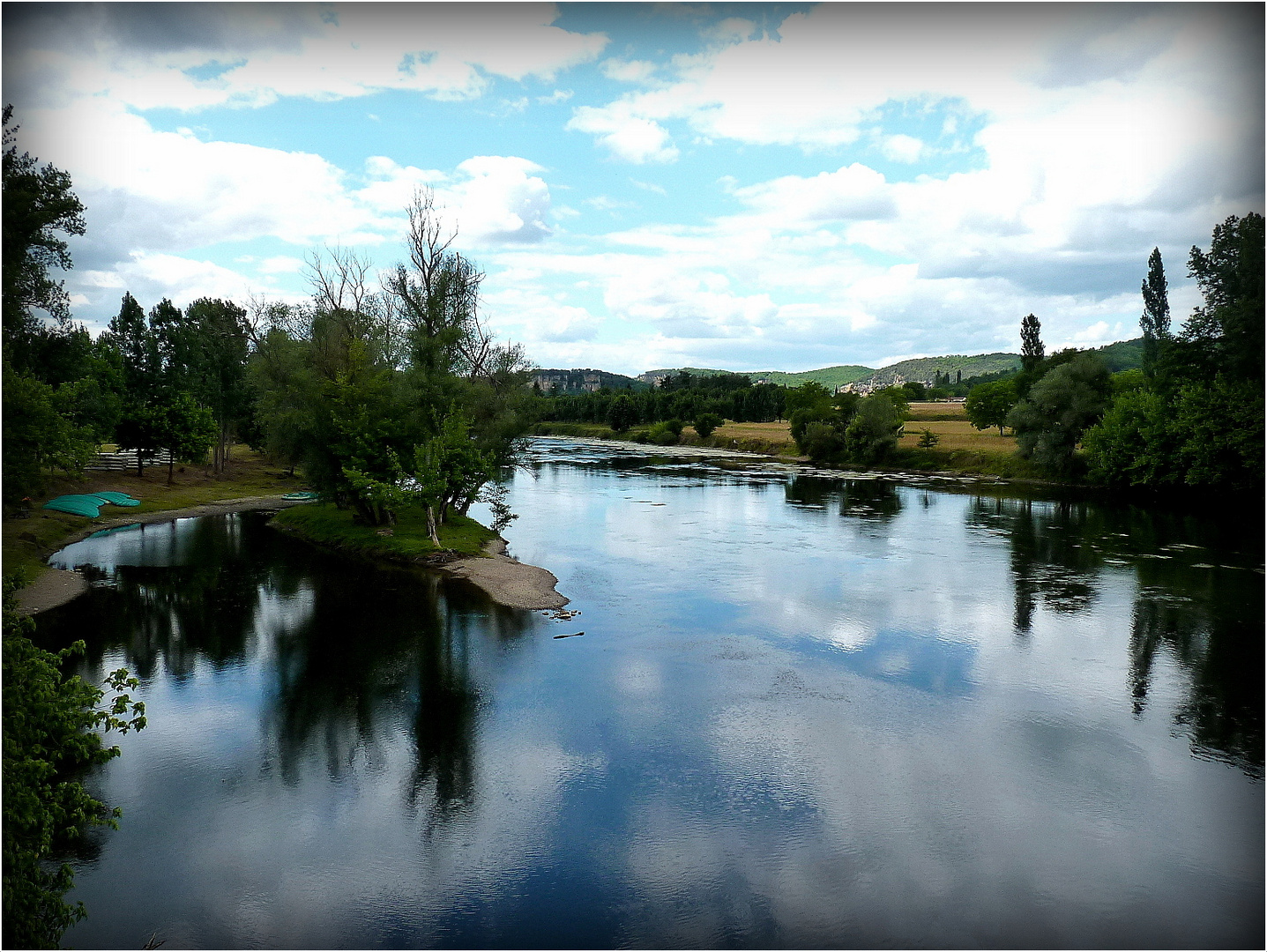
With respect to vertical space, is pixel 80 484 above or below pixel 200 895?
above

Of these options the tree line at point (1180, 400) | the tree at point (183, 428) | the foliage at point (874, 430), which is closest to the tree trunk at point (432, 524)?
the tree at point (183, 428)

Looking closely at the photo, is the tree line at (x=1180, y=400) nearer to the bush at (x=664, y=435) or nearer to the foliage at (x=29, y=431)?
the foliage at (x=29, y=431)

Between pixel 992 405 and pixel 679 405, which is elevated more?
pixel 679 405

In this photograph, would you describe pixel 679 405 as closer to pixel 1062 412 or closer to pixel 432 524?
pixel 1062 412

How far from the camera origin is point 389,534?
43156mm

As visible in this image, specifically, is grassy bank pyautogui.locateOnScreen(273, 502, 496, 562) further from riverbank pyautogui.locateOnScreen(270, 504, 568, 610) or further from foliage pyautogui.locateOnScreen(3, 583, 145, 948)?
foliage pyautogui.locateOnScreen(3, 583, 145, 948)

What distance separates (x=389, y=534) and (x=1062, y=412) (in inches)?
2322

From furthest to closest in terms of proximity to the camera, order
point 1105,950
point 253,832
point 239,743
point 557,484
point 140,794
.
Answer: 1. point 557,484
2. point 239,743
3. point 140,794
4. point 253,832
5. point 1105,950

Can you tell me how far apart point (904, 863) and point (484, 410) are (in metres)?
35.6

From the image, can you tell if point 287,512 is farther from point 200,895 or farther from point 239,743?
point 200,895

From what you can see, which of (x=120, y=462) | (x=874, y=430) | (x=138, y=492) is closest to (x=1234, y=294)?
(x=874, y=430)

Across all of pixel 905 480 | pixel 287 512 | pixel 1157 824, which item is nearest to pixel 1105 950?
pixel 1157 824

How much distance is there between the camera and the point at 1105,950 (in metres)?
12.5

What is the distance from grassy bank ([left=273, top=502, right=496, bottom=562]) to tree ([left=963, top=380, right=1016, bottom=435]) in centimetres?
7567
